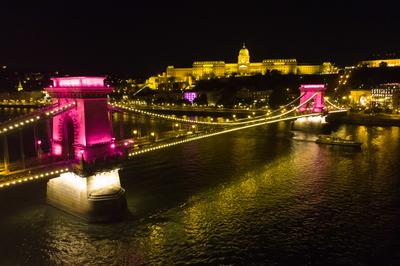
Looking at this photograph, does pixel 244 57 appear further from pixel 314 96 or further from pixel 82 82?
pixel 82 82

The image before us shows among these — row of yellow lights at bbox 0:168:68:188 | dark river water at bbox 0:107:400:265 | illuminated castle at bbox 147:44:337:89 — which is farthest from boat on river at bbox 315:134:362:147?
A: illuminated castle at bbox 147:44:337:89

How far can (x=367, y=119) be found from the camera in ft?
159

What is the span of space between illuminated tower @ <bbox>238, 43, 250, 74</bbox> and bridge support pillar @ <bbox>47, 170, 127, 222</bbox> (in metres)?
119

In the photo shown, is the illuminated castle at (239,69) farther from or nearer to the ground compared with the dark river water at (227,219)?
farther from the ground

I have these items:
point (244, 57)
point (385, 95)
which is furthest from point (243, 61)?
point (385, 95)

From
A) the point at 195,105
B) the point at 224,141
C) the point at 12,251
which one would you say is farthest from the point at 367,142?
the point at 195,105

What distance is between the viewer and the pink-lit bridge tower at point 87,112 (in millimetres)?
15312

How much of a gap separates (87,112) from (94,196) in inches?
124

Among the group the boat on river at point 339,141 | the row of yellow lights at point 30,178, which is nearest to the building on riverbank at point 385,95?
the boat on river at point 339,141

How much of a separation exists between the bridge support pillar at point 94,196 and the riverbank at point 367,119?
36485mm

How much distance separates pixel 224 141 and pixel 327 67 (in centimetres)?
9884

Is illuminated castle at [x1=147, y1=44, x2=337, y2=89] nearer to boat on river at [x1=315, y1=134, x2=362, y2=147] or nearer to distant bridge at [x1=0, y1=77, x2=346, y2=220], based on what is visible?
boat on river at [x1=315, y1=134, x2=362, y2=147]

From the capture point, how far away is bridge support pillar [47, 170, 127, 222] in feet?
49.9

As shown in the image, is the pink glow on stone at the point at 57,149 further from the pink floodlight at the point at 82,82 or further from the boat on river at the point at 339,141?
the boat on river at the point at 339,141
